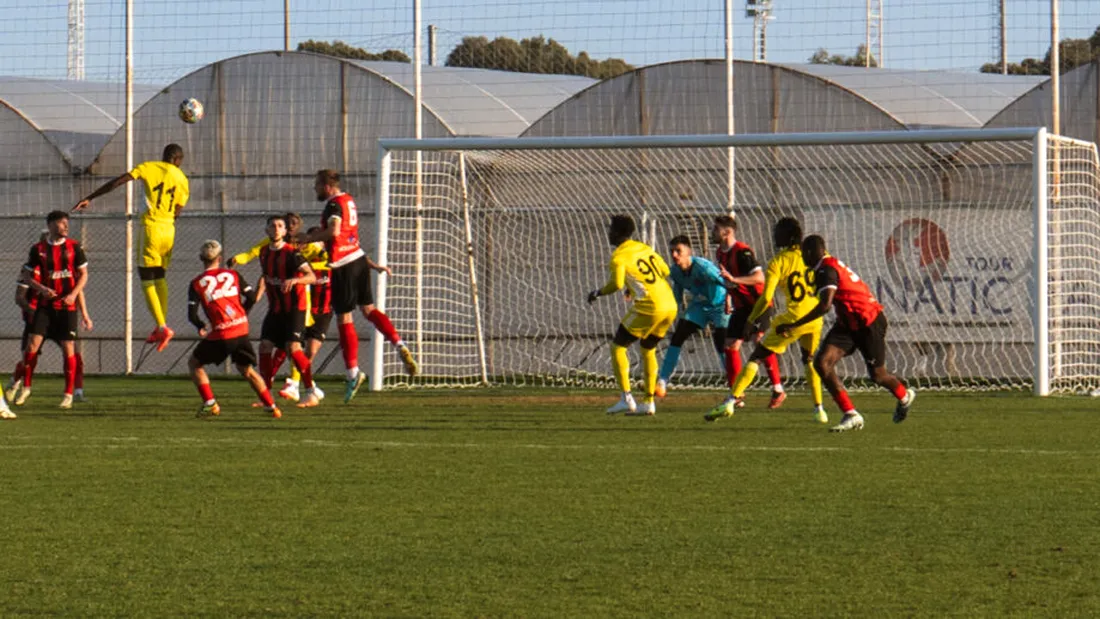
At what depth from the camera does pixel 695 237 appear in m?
20.5

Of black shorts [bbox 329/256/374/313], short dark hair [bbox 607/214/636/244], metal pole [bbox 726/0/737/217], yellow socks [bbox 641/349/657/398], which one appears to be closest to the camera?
short dark hair [bbox 607/214/636/244]

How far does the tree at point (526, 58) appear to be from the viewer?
22891 millimetres

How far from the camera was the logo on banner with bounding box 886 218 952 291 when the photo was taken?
1973cm

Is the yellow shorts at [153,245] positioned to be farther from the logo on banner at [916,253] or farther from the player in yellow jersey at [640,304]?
the logo on banner at [916,253]

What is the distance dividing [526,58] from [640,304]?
1110 cm

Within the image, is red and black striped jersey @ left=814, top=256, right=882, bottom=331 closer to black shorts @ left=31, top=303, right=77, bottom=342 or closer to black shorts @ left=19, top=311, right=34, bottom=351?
black shorts @ left=31, top=303, right=77, bottom=342

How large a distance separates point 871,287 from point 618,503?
12447mm

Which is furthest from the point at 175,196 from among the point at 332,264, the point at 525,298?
the point at 525,298

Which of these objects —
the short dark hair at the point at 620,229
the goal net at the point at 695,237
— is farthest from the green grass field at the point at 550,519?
the goal net at the point at 695,237

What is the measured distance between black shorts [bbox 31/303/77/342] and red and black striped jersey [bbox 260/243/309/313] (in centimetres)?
176

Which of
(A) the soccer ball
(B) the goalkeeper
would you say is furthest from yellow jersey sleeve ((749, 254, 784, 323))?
(A) the soccer ball

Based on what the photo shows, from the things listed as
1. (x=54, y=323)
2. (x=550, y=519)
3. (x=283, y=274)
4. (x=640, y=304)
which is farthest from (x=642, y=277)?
(x=550, y=519)

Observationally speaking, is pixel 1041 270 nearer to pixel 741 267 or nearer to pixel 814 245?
pixel 741 267

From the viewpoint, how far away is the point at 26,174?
23.3m
